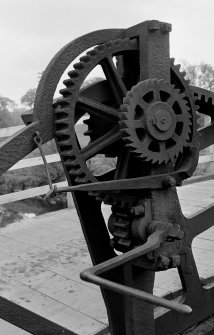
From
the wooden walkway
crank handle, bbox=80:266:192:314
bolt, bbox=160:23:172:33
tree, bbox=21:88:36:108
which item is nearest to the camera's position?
crank handle, bbox=80:266:192:314

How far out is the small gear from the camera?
1.59m

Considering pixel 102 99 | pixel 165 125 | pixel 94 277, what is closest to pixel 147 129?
pixel 165 125

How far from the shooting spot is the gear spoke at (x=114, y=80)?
1662 millimetres

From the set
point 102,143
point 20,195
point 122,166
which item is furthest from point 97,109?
point 20,195

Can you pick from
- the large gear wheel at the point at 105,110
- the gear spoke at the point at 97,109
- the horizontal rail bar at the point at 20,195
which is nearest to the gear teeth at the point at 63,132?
the large gear wheel at the point at 105,110

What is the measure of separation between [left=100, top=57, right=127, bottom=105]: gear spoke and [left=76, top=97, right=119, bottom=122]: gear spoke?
71mm

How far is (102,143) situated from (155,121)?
0.69 ft

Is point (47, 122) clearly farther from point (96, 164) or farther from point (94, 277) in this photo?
point (96, 164)

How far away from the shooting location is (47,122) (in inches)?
63.3

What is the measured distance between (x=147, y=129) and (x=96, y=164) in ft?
16.3

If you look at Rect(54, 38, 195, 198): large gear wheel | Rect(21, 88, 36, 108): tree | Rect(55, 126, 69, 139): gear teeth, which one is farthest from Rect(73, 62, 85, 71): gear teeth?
Rect(21, 88, 36, 108): tree

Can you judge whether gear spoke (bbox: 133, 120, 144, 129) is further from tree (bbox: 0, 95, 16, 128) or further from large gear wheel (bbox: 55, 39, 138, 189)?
tree (bbox: 0, 95, 16, 128)

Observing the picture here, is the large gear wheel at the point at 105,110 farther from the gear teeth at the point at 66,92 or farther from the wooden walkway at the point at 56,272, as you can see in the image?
the wooden walkway at the point at 56,272

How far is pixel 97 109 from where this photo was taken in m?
1.66
